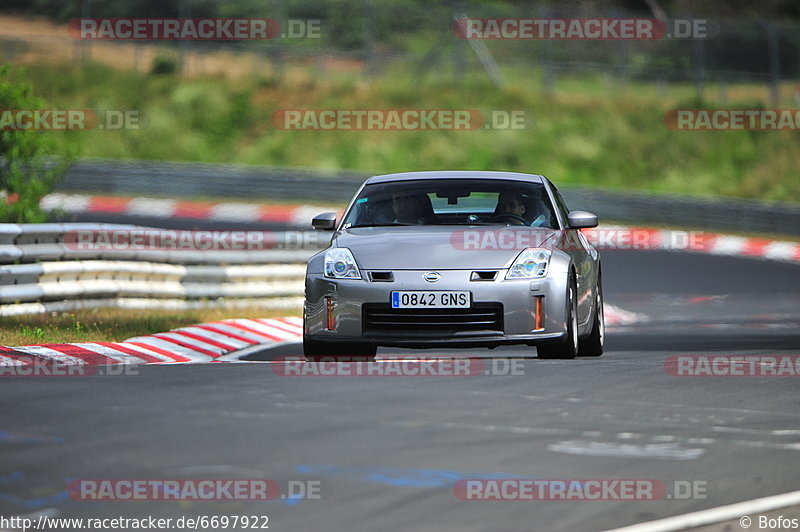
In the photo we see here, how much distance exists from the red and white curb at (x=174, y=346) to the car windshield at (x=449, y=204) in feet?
5.90

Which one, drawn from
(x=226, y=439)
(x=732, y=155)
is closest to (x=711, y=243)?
(x=732, y=155)

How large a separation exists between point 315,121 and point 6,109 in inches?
1189

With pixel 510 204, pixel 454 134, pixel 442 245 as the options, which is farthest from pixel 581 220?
pixel 454 134

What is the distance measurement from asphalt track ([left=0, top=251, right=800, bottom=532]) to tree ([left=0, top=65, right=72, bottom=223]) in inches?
272

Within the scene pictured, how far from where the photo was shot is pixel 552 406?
28.1ft

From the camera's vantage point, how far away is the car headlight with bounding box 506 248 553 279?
1072cm

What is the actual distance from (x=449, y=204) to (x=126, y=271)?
5288mm

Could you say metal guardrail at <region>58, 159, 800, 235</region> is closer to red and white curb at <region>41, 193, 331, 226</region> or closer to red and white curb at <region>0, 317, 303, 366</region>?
red and white curb at <region>41, 193, 331, 226</region>

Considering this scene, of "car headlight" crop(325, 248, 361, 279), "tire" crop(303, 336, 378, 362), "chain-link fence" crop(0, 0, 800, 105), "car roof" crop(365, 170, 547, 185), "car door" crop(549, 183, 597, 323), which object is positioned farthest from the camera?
"chain-link fence" crop(0, 0, 800, 105)

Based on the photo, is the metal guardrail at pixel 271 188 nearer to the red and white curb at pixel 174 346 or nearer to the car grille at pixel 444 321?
the red and white curb at pixel 174 346

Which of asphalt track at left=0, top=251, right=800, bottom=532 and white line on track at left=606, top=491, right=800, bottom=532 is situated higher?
asphalt track at left=0, top=251, right=800, bottom=532

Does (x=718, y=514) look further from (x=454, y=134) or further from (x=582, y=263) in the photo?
(x=454, y=134)

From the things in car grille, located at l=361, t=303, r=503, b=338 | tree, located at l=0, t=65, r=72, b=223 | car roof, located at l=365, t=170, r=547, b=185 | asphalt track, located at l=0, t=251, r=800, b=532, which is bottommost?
asphalt track, located at l=0, t=251, r=800, b=532

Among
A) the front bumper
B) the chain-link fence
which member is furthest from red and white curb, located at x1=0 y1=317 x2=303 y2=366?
the chain-link fence
